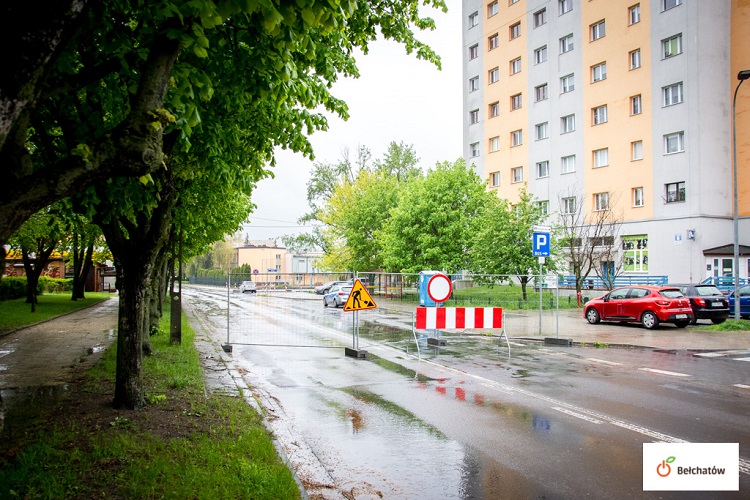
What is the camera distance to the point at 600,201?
3859 cm

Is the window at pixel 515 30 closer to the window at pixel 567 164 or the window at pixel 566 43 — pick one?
the window at pixel 566 43

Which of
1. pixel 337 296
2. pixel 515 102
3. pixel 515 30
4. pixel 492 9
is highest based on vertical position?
pixel 492 9

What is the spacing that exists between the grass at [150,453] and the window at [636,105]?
3656 centimetres

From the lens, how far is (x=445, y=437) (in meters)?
6.35

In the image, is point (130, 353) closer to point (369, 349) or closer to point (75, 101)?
point (75, 101)

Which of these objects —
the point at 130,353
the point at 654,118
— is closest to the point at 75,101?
the point at 130,353

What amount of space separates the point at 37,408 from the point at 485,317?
9.56 metres

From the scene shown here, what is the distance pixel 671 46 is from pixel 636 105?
3.99 meters

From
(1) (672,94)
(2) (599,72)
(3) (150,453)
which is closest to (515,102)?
(2) (599,72)

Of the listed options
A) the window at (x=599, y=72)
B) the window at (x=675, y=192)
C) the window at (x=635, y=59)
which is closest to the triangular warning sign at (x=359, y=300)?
the window at (x=675, y=192)

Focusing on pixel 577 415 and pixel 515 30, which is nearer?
pixel 577 415

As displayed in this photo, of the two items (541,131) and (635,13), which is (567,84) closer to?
(541,131)

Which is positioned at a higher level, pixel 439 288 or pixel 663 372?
pixel 439 288

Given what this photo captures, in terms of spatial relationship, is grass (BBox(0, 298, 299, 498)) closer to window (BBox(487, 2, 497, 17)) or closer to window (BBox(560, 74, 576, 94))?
window (BBox(560, 74, 576, 94))
